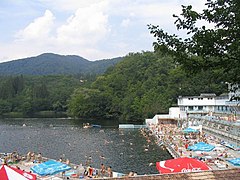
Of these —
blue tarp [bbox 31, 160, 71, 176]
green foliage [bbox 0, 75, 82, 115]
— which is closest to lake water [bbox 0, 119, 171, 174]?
blue tarp [bbox 31, 160, 71, 176]

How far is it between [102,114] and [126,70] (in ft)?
55.9

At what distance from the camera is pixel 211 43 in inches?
300

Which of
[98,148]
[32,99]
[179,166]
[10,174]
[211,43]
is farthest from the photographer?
[32,99]

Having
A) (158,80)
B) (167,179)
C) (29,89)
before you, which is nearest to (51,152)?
(167,179)

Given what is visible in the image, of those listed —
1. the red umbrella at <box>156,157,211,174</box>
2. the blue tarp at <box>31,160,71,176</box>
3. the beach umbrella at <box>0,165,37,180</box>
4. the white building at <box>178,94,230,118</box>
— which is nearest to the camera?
the beach umbrella at <box>0,165,37,180</box>

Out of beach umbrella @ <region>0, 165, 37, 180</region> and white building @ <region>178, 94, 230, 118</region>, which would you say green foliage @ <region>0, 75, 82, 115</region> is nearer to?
white building @ <region>178, 94, 230, 118</region>

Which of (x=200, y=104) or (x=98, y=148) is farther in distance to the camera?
(x=200, y=104)

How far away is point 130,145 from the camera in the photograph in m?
37.0

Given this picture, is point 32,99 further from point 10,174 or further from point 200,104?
point 10,174

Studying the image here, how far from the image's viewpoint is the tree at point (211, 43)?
7.55 meters

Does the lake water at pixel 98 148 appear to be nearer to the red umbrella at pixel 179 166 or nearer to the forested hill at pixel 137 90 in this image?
the red umbrella at pixel 179 166

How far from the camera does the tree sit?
7.55 metres

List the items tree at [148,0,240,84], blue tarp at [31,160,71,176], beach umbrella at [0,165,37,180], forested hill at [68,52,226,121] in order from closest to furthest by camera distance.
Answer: tree at [148,0,240,84], beach umbrella at [0,165,37,180], blue tarp at [31,160,71,176], forested hill at [68,52,226,121]

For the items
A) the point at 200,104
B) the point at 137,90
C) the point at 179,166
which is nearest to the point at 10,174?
the point at 179,166
